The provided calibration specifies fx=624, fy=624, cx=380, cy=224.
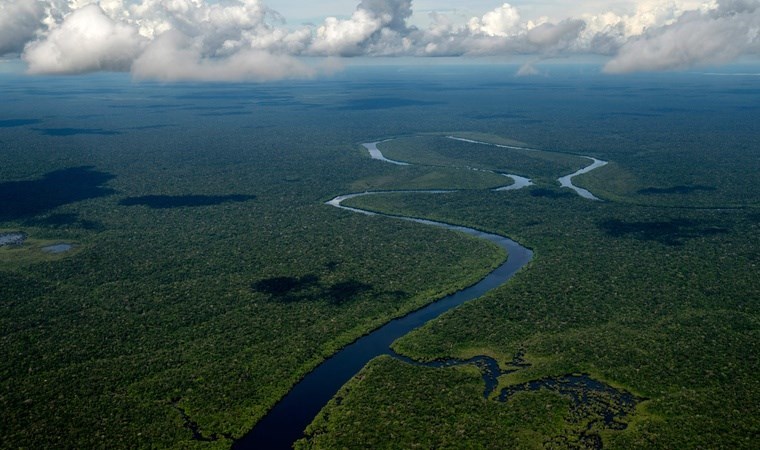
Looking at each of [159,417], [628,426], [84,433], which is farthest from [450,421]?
[84,433]

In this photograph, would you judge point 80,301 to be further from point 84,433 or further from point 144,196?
point 144,196

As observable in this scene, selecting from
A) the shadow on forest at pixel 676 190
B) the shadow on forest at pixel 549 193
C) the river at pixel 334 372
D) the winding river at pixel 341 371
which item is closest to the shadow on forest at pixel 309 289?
the river at pixel 334 372

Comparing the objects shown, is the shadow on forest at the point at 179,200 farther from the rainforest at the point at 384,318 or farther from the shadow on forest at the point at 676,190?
the shadow on forest at the point at 676,190

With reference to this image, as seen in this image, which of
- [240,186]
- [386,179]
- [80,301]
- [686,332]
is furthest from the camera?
[386,179]

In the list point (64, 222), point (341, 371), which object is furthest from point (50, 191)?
point (341, 371)

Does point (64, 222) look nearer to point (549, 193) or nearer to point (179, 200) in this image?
point (179, 200)
